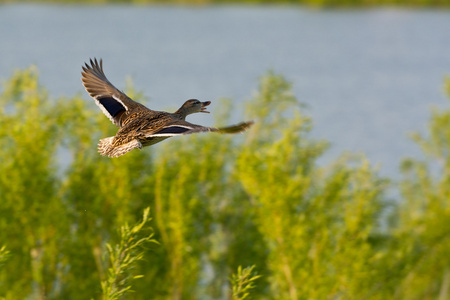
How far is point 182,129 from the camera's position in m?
6.68

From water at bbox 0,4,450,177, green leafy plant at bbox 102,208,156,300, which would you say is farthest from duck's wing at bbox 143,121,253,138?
water at bbox 0,4,450,177

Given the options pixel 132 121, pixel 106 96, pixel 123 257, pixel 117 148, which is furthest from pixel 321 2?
pixel 117 148

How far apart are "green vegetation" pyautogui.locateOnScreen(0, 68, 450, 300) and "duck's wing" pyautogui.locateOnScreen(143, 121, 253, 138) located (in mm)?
A: 9825

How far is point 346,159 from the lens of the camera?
1992cm

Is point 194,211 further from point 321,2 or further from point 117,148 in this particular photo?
point 321,2

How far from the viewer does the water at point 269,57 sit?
45.3 m

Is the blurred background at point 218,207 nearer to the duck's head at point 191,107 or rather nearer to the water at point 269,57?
the water at point 269,57

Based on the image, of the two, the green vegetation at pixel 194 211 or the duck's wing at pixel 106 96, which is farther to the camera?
the green vegetation at pixel 194 211

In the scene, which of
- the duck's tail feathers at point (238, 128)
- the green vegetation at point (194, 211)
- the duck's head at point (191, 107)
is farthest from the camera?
the green vegetation at point (194, 211)

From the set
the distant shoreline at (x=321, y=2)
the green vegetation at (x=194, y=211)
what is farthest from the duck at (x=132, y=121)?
the distant shoreline at (x=321, y=2)

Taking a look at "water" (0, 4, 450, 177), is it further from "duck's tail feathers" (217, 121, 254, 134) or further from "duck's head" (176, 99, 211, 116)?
"duck's tail feathers" (217, 121, 254, 134)

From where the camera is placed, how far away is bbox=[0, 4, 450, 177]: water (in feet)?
149

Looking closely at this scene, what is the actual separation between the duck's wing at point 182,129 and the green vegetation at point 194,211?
9.83m

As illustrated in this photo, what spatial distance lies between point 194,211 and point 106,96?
10882 millimetres
